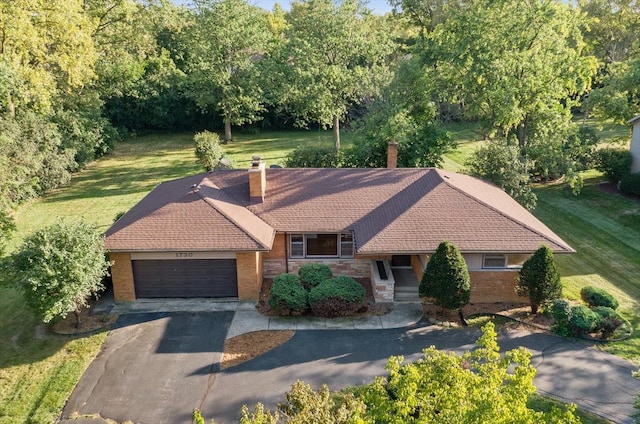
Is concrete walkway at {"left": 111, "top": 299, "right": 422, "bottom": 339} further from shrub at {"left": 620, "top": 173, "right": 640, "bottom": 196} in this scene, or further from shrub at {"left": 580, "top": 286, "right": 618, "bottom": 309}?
shrub at {"left": 620, "top": 173, "right": 640, "bottom": 196}

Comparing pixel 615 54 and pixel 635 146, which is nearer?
pixel 635 146

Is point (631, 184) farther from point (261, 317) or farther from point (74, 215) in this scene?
point (74, 215)

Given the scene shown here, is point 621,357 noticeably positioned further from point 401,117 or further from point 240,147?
point 240,147

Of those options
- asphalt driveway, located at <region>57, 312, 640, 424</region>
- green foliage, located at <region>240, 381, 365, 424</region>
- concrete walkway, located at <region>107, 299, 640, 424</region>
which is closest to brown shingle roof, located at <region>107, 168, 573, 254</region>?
concrete walkway, located at <region>107, 299, 640, 424</region>

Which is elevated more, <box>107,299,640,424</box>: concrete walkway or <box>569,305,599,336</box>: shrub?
<box>569,305,599,336</box>: shrub

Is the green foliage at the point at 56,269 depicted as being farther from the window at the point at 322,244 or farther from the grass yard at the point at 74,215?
the window at the point at 322,244

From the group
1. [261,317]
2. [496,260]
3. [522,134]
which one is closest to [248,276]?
[261,317]
